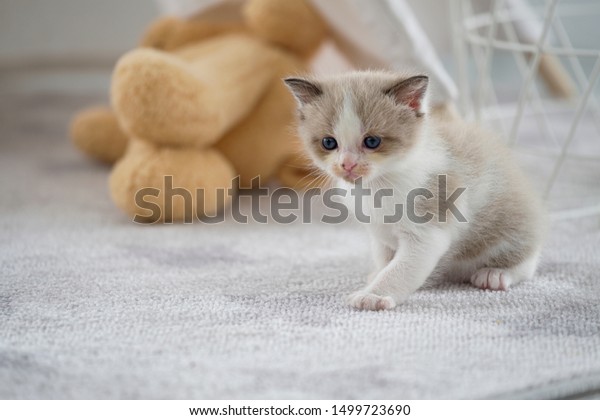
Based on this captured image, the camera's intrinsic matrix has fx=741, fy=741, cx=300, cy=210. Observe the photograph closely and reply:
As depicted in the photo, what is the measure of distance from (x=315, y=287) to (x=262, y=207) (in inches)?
20.4

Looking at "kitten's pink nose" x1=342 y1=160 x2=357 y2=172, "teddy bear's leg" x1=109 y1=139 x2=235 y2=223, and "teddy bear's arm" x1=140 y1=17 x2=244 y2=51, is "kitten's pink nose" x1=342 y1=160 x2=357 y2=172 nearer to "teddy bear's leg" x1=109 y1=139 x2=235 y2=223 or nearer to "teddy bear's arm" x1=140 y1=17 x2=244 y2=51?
"teddy bear's leg" x1=109 y1=139 x2=235 y2=223

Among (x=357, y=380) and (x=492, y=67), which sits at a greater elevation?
(x=357, y=380)

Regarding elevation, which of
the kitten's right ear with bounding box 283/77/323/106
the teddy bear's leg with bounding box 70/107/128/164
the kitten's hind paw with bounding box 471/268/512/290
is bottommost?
the teddy bear's leg with bounding box 70/107/128/164

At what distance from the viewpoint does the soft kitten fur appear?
92 centimetres

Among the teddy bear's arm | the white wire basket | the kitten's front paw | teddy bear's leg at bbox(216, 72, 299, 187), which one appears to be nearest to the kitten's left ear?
the kitten's front paw

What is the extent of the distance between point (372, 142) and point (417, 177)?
0.26ft

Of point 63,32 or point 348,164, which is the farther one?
point 63,32

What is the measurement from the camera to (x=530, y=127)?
2.19 meters

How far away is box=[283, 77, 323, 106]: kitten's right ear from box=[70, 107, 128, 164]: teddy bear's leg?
871mm

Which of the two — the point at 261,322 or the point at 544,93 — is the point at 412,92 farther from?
the point at 544,93

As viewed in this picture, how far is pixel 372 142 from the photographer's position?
3.04 feet

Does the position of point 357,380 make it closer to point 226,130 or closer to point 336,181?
point 336,181

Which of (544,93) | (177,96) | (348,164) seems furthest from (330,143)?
(544,93)
